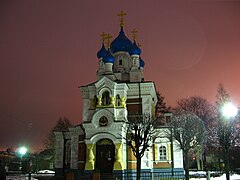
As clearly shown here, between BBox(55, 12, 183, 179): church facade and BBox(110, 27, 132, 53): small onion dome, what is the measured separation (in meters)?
1.59

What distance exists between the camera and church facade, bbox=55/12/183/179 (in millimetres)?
24938

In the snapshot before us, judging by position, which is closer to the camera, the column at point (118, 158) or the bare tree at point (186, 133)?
the bare tree at point (186, 133)

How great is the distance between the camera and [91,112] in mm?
27703

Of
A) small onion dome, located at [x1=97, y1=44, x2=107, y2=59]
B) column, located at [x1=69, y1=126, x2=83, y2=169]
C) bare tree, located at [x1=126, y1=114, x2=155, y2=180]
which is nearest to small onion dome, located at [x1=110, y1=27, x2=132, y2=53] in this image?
small onion dome, located at [x1=97, y1=44, x2=107, y2=59]

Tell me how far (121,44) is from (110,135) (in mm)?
12391

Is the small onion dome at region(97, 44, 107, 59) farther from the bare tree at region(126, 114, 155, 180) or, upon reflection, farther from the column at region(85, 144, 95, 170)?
the column at region(85, 144, 95, 170)

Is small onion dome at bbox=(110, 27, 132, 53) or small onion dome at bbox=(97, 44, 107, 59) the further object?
small onion dome at bbox=(110, 27, 132, 53)

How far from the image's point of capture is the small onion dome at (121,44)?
109 ft

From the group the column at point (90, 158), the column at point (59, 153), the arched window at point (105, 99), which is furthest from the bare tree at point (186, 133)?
the column at point (59, 153)

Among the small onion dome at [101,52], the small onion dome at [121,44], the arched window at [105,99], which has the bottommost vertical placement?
the arched window at [105,99]

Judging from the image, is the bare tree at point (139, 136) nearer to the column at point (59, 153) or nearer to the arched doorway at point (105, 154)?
the arched doorway at point (105, 154)

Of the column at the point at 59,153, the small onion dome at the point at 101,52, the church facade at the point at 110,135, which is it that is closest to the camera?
the church facade at the point at 110,135

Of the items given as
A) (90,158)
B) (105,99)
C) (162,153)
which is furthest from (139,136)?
(162,153)

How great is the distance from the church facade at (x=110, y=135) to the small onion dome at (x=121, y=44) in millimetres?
1594
